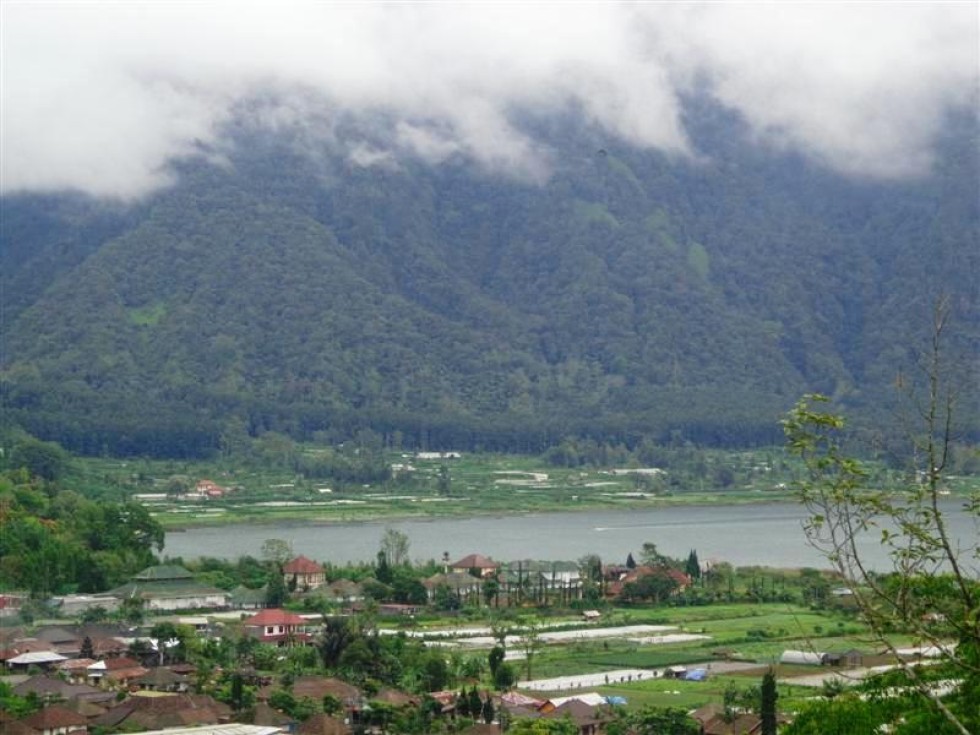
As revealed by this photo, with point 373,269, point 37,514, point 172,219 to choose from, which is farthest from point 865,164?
point 37,514

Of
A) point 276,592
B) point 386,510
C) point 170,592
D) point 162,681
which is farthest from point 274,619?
point 386,510

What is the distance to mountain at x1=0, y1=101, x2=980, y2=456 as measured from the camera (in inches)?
4894

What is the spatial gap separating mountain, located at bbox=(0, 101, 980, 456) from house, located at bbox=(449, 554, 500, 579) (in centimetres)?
5544

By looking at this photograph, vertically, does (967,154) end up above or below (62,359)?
above

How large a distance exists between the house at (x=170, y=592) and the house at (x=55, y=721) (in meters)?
18.1

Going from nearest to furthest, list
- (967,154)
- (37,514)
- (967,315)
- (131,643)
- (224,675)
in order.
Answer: (224,675) → (131,643) → (37,514) → (967,315) → (967,154)

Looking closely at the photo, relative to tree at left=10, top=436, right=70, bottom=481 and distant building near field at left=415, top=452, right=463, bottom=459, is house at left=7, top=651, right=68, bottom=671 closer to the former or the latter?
tree at left=10, top=436, right=70, bottom=481

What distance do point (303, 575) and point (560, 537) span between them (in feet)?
75.9

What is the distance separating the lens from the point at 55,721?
27531mm

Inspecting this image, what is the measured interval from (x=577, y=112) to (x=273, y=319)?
5928cm

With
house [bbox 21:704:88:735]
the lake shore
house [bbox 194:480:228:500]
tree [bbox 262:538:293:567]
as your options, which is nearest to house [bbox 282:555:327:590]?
tree [bbox 262:538:293:567]

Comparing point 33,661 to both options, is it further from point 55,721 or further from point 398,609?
point 398,609

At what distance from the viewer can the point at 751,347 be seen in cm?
15538

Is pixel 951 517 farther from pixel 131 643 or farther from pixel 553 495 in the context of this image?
pixel 131 643
